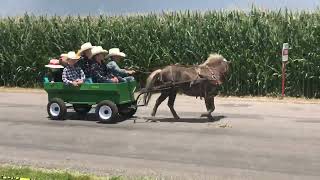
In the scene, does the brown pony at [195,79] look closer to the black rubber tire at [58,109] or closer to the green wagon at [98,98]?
the green wagon at [98,98]

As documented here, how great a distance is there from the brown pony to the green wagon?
0.52 meters

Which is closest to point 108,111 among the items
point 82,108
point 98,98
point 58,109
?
point 98,98

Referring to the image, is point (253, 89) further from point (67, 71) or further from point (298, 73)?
point (67, 71)

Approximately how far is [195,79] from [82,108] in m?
2.99

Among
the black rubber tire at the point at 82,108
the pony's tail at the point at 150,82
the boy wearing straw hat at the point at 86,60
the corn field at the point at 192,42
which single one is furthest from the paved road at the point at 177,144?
the corn field at the point at 192,42

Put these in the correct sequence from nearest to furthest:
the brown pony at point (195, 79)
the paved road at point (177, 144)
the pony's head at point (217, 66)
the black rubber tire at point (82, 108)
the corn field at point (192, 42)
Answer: the paved road at point (177, 144) → the brown pony at point (195, 79) → the pony's head at point (217, 66) → the black rubber tire at point (82, 108) → the corn field at point (192, 42)

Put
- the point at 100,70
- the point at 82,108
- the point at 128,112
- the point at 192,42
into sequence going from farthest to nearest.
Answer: the point at 192,42 → the point at 82,108 → the point at 128,112 → the point at 100,70

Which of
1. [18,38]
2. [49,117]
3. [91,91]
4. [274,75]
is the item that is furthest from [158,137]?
[18,38]

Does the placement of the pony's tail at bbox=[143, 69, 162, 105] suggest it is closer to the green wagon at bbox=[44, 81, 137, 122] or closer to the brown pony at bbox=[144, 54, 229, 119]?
the brown pony at bbox=[144, 54, 229, 119]

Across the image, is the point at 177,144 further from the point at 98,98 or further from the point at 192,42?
the point at 192,42

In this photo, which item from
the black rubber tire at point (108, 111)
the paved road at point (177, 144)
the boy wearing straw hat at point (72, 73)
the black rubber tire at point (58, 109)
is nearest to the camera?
the paved road at point (177, 144)

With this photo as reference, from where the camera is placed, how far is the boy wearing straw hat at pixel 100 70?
13741 millimetres

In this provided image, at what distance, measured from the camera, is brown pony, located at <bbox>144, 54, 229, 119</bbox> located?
1337 cm

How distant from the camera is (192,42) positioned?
69.7 feet
